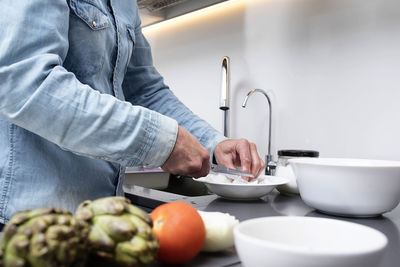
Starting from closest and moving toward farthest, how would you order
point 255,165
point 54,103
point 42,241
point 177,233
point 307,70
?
1. point 42,241
2. point 177,233
3. point 54,103
4. point 255,165
5. point 307,70

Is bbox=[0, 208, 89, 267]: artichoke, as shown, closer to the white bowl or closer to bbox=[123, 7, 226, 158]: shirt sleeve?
the white bowl

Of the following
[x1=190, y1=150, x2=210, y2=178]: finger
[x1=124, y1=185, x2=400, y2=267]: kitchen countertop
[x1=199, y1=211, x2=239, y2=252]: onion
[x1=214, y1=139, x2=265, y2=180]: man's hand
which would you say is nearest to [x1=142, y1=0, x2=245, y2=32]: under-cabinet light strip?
[x1=214, y1=139, x2=265, y2=180]: man's hand

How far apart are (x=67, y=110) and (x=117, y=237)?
1.15 feet

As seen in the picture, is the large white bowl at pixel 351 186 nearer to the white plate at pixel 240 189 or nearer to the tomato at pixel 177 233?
the white plate at pixel 240 189

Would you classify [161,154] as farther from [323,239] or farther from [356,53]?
[356,53]

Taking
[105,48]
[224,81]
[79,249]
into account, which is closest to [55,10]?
[105,48]

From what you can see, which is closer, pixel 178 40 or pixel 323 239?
pixel 323 239

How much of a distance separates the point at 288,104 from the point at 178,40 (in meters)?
0.94

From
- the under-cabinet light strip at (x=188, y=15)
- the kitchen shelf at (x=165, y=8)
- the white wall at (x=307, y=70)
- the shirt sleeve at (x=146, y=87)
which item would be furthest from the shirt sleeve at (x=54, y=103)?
the under-cabinet light strip at (x=188, y=15)

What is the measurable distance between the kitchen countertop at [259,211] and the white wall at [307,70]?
0.68 metres

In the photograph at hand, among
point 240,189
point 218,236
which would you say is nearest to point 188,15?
point 240,189

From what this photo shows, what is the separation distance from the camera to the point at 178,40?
2.27 metres

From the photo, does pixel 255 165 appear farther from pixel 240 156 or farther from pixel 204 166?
pixel 204 166

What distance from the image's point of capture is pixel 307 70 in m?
1.65
